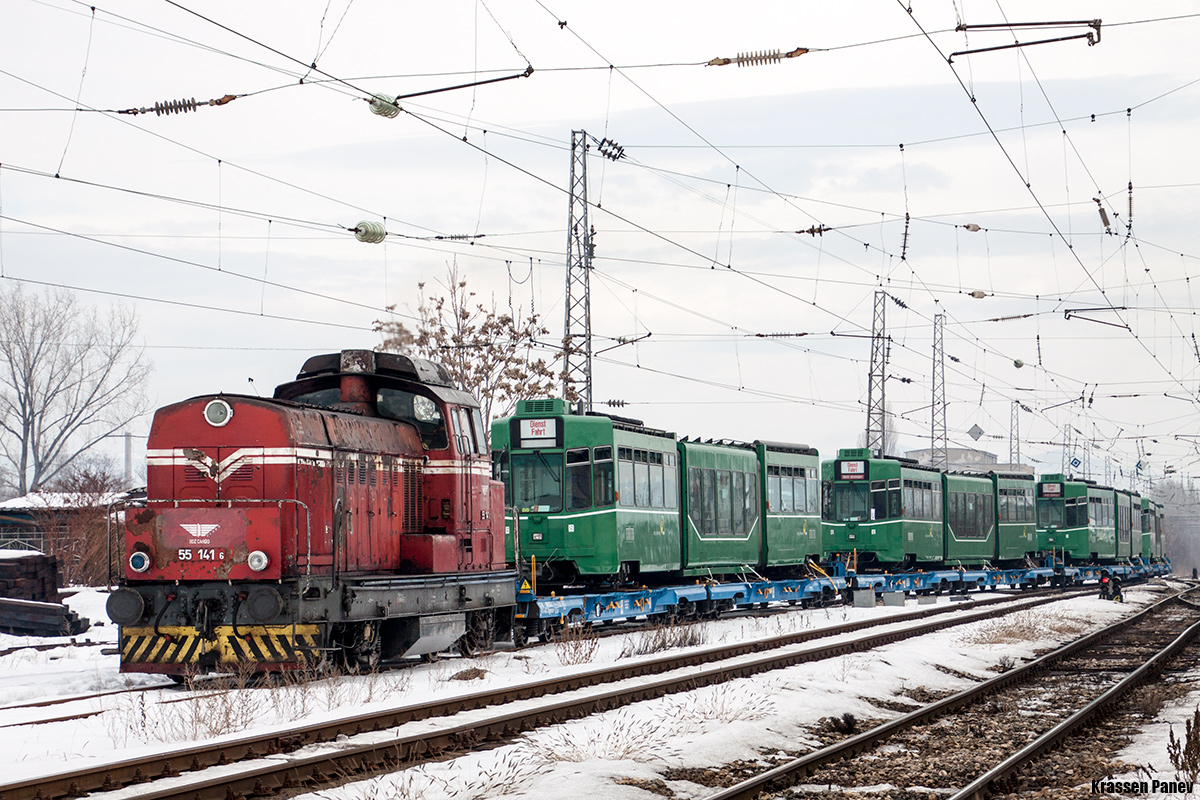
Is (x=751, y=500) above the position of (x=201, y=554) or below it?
above

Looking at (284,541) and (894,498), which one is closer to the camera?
(284,541)

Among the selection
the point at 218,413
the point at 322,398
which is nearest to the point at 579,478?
the point at 322,398

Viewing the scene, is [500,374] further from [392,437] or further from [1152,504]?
[1152,504]

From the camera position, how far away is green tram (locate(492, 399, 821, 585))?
20.1 meters

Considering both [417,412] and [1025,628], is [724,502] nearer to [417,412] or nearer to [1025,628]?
[1025,628]

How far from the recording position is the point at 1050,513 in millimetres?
45125

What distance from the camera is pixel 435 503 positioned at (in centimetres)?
1675

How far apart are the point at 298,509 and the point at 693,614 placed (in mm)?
11902

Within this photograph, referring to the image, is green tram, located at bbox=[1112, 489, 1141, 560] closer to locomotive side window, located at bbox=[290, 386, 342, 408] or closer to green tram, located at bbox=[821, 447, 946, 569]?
green tram, located at bbox=[821, 447, 946, 569]

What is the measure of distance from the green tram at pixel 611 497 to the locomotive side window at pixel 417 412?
2845mm

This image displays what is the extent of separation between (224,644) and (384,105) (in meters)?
7.34

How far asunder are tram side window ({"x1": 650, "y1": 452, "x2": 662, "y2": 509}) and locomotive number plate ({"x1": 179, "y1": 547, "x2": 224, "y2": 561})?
9.53 metres

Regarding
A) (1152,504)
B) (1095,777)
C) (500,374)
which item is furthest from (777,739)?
(1152,504)

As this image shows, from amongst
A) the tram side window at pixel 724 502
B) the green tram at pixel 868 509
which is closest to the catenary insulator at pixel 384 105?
the tram side window at pixel 724 502
